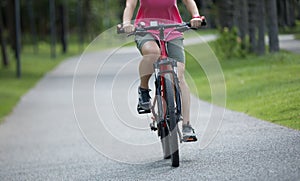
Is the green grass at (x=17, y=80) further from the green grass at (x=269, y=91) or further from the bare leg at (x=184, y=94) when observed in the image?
the bare leg at (x=184, y=94)

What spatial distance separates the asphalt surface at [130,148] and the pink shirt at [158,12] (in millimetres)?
565

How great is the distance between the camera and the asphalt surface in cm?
780

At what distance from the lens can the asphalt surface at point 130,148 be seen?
780cm

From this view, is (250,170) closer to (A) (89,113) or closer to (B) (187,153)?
(B) (187,153)

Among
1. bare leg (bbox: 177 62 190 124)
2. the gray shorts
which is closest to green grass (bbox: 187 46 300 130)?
bare leg (bbox: 177 62 190 124)

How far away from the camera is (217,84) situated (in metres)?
9.42

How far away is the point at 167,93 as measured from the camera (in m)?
7.98

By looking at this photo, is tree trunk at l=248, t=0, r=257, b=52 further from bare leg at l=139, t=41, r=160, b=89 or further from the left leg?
the left leg

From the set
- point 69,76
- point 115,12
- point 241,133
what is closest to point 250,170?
point 241,133

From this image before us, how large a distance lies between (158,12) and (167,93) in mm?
890

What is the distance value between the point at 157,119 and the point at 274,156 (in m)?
1.20

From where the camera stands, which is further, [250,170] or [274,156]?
[274,156]

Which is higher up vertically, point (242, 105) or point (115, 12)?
point (242, 105)

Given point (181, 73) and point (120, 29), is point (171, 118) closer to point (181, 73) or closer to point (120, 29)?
point (181, 73)
